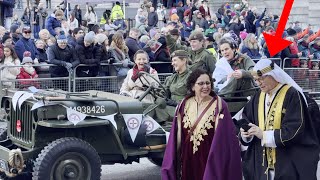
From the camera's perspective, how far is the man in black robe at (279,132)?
627 centimetres

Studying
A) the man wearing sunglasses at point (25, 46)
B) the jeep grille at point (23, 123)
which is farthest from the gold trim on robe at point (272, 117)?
the man wearing sunglasses at point (25, 46)

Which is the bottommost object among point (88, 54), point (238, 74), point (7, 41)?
point (238, 74)

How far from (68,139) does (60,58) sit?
4.91 m

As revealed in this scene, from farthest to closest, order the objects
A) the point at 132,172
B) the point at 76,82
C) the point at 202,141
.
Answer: the point at 76,82 < the point at 132,172 < the point at 202,141

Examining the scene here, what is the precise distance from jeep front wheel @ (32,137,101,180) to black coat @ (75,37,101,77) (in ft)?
16.0

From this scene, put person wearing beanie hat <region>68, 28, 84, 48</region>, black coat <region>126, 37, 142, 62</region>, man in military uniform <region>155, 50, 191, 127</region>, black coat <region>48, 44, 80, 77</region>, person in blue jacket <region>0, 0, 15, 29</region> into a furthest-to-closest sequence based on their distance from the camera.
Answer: person in blue jacket <region>0, 0, 15, 29</region>
black coat <region>126, 37, 142, 62</region>
person wearing beanie hat <region>68, 28, 84, 48</region>
black coat <region>48, 44, 80, 77</region>
man in military uniform <region>155, 50, 191, 127</region>

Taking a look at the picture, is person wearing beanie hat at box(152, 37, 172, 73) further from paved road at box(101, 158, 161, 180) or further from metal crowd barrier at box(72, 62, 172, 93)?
paved road at box(101, 158, 161, 180)

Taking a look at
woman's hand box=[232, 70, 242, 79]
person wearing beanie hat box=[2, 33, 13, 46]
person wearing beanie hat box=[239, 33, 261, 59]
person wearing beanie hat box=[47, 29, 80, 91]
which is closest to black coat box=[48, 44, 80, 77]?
person wearing beanie hat box=[47, 29, 80, 91]

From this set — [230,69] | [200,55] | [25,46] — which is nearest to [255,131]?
[230,69]

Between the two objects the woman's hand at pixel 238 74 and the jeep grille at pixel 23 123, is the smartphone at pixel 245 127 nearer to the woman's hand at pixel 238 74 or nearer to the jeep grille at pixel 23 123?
the woman's hand at pixel 238 74

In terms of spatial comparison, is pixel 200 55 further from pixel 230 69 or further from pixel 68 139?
pixel 68 139

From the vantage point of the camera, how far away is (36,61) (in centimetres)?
1348

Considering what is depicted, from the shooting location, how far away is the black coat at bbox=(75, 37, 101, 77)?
13.0m

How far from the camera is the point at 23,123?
28.5 feet
